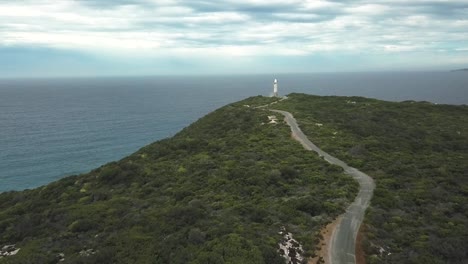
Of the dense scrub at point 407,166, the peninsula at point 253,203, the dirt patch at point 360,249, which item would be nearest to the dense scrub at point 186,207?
the peninsula at point 253,203

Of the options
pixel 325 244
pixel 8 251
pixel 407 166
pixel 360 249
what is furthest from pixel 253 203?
pixel 407 166

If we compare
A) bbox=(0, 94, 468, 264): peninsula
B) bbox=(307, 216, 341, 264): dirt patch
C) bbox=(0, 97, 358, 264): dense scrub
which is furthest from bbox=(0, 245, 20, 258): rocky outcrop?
bbox=(307, 216, 341, 264): dirt patch

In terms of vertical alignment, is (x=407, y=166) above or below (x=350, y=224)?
above

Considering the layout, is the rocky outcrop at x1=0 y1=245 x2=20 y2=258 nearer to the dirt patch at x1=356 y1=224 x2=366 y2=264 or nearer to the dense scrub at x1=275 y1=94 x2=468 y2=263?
the dirt patch at x1=356 y1=224 x2=366 y2=264

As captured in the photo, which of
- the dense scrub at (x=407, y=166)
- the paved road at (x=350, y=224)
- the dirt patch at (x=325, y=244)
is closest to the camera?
the dirt patch at (x=325, y=244)

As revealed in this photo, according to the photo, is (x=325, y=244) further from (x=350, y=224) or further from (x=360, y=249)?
(x=350, y=224)

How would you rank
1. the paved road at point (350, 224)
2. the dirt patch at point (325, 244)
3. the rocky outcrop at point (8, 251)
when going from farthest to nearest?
the rocky outcrop at point (8, 251)
the paved road at point (350, 224)
the dirt patch at point (325, 244)

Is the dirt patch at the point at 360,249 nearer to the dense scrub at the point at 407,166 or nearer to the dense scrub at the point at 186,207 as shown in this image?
the dense scrub at the point at 407,166
